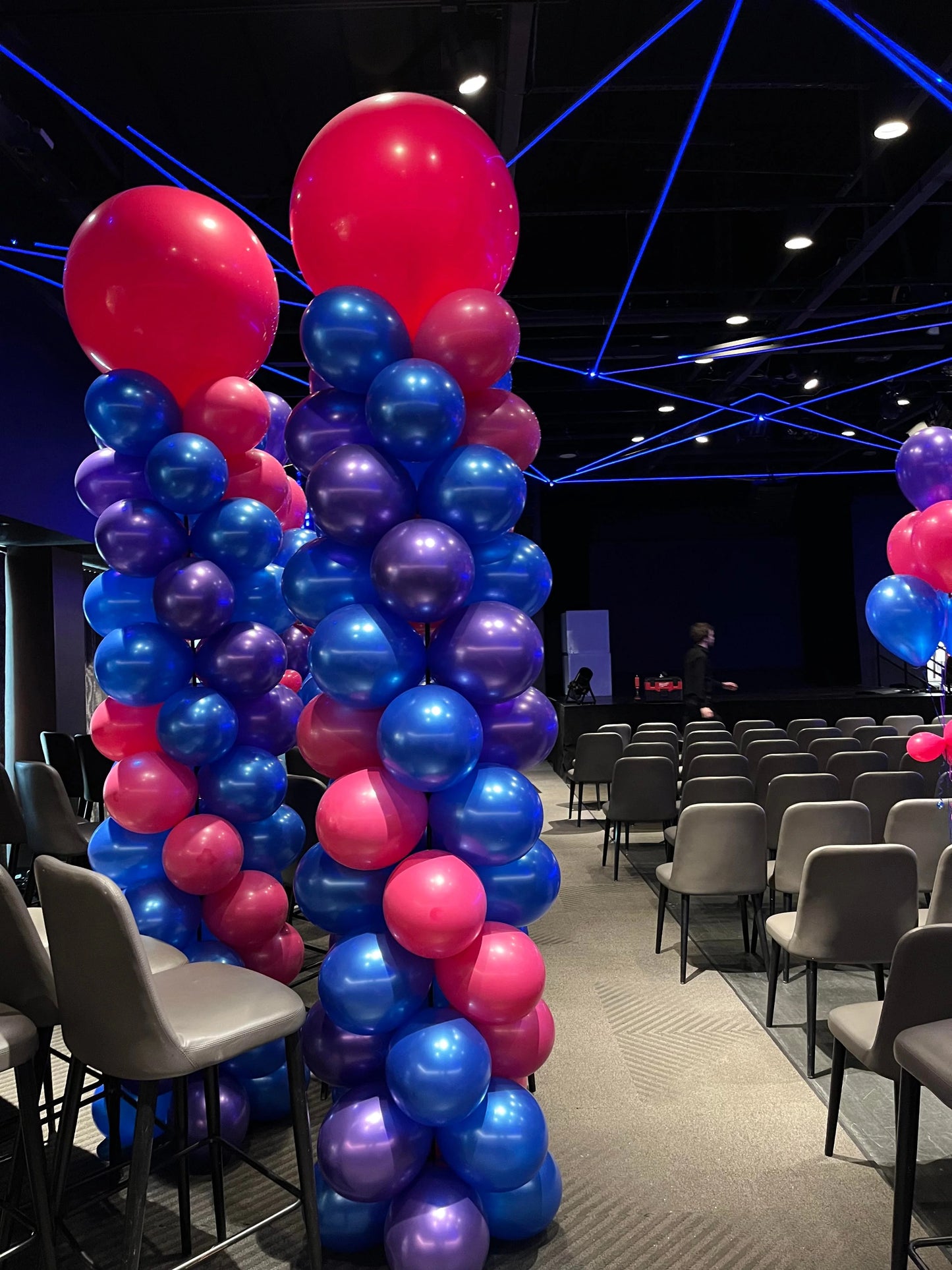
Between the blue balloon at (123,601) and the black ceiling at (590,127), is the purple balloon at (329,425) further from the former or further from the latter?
the black ceiling at (590,127)

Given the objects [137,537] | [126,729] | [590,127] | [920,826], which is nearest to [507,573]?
[137,537]

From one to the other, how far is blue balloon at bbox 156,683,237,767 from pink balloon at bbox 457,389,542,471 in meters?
1.15

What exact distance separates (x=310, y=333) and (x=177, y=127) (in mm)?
4266

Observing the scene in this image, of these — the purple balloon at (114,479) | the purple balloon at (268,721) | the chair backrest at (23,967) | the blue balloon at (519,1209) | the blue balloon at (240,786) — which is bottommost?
the blue balloon at (519,1209)

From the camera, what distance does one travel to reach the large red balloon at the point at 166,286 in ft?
8.95

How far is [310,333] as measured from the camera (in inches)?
87.7

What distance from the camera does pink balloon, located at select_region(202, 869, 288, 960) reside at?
2.87m

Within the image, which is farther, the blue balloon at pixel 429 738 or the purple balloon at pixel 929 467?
the purple balloon at pixel 929 467

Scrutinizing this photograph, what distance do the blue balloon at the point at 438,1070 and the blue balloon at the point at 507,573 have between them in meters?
1.05

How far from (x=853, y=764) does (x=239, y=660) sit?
437 cm

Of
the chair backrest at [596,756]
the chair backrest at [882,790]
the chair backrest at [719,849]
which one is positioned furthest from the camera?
the chair backrest at [596,756]

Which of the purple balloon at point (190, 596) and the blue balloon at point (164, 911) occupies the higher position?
the purple balloon at point (190, 596)

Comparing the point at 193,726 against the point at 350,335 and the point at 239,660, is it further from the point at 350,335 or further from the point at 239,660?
the point at 350,335

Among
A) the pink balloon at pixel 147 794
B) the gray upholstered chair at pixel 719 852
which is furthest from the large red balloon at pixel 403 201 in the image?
the gray upholstered chair at pixel 719 852
